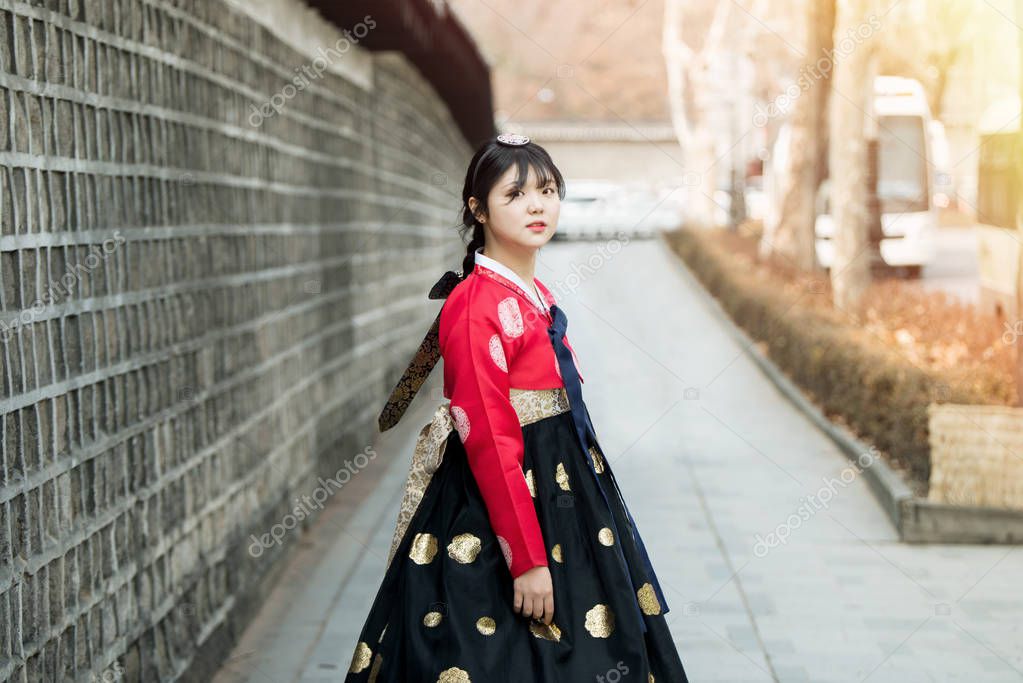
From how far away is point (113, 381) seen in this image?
388 cm

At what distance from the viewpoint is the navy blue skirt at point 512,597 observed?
3.08 meters

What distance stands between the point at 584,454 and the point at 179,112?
230cm

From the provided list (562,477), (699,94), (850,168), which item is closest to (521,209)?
(562,477)

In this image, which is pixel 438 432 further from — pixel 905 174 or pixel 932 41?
pixel 932 41

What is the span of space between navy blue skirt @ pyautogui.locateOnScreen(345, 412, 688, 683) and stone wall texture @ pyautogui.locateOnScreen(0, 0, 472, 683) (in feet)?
2.71

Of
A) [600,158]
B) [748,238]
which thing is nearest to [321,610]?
[748,238]

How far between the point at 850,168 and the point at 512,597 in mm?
11955

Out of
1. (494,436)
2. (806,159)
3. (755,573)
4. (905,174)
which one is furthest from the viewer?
(905,174)

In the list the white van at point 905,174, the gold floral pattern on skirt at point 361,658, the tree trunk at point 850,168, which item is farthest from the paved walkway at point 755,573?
the white van at point 905,174

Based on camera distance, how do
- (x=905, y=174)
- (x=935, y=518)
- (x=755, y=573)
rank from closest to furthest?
(x=755, y=573)
(x=935, y=518)
(x=905, y=174)

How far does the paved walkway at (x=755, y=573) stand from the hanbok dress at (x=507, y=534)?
1.88 meters

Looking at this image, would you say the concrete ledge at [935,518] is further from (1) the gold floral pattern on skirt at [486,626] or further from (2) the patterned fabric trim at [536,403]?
(1) the gold floral pattern on skirt at [486,626]

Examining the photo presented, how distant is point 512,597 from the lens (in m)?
3.11

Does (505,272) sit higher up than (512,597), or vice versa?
(505,272)
